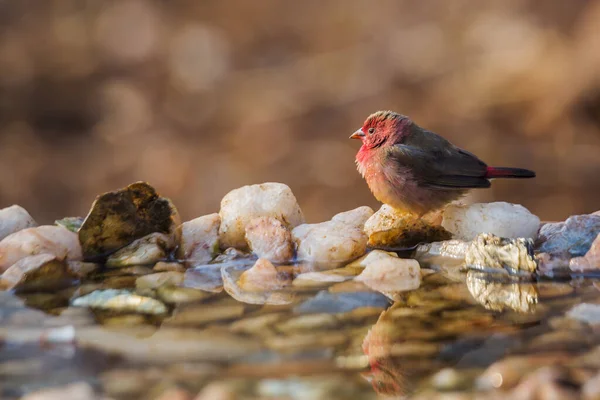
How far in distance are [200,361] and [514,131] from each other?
3206 mm

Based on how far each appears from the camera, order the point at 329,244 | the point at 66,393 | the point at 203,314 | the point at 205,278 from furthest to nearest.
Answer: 1. the point at 329,244
2. the point at 205,278
3. the point at 203,314
4. the point at 66,393

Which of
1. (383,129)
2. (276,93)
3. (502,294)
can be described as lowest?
(502,294)

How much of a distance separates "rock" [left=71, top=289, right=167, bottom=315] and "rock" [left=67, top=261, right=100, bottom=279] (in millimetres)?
160

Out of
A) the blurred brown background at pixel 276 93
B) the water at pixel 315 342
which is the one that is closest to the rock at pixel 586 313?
the water at pixel 315 342

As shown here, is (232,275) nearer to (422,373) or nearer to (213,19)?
→ (422,373)

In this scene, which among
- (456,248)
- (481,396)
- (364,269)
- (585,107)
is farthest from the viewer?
(585,107)

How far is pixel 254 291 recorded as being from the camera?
110cm

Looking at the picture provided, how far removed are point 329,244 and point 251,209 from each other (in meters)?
0.21

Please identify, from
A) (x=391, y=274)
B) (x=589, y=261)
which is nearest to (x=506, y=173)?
(x=589, y=261)

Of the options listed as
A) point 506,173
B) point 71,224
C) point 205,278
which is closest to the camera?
point 205,278

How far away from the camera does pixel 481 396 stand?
641mm

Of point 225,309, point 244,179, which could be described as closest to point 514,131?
point 244,179

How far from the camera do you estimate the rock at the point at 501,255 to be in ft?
3.78

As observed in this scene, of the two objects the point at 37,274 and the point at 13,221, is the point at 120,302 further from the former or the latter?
the point at 13,221
